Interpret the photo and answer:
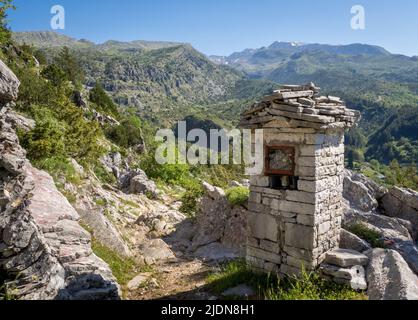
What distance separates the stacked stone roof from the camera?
6770 millimetres

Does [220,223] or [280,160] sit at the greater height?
[280,160]

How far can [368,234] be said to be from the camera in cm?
888

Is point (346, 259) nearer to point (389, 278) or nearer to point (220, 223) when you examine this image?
point (389, 278)

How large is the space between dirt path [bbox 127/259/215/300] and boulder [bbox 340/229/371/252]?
3.50 metres

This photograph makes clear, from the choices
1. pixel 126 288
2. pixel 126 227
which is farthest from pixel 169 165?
pixel 126 288

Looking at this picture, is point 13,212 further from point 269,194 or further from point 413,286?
point 413,286

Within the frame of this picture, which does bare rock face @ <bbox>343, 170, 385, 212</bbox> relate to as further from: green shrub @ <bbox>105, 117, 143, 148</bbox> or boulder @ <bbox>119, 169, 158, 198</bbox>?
green shrub @ <bbox>105, 117, 143, 148</bbox>

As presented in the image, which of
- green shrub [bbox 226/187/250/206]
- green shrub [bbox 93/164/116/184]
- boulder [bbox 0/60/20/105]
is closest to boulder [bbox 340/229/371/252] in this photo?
green shrub [bbox 226/187/250/206]

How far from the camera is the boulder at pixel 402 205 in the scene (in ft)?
40.5

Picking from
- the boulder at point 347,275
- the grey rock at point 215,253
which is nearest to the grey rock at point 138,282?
the grey rock at point 215,253

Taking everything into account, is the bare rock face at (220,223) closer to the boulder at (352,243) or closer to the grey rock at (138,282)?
the grey rock at (138,282)

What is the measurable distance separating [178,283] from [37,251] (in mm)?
3931

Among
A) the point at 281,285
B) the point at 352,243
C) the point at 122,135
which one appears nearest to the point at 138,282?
the point at 281,285

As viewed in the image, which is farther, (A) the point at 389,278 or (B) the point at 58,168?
(B) the point at 58,168
